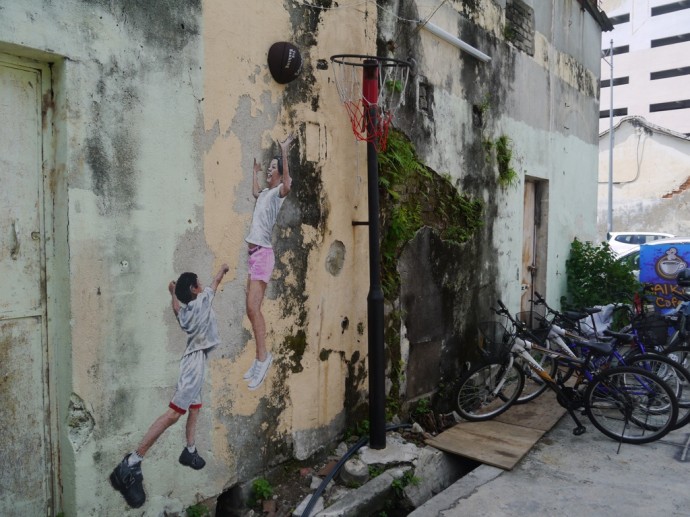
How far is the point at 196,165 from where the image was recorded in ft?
11.3

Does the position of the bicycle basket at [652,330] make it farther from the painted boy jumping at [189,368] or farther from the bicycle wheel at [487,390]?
the painted boy jumping at [189,368]

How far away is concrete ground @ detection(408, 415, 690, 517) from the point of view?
13.2ft

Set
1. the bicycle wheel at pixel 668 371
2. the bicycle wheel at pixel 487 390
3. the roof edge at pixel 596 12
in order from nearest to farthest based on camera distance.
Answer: the bicycle wheel at pixel 668 371 < the bicycle wheel at pixel 487 390 < the roof edge at pixel 596 12

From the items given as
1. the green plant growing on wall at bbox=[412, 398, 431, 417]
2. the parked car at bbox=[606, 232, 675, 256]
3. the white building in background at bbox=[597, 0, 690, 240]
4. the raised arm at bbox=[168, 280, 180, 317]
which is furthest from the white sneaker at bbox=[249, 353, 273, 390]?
the white building in background at bbox=[597, 0, 690, 240]

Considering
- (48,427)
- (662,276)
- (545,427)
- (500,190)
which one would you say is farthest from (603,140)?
(48,427)

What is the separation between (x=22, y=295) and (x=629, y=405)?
15.6 feet

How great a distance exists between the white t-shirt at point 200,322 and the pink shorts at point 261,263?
334 mm

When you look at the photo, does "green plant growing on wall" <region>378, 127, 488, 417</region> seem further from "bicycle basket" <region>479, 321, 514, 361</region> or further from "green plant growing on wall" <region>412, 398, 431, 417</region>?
"bicycle basket" <region>479, 321, 514, 361</region>

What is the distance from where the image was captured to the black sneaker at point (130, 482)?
10.5 ft

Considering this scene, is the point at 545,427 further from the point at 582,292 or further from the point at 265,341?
Result: the point at 582,292

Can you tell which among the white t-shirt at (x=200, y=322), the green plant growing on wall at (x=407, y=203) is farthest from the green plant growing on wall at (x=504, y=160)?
the white t-shirt at (x=200, y=322)

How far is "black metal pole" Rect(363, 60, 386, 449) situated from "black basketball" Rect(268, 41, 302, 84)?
73 cm

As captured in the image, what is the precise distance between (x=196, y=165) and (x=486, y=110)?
4003 millimetres

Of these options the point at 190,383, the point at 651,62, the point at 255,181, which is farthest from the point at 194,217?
the point at 651,62
